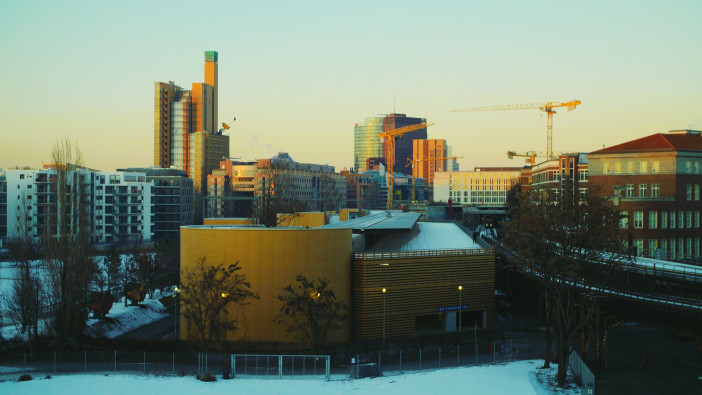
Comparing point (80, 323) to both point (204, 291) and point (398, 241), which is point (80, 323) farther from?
point (398, 241)

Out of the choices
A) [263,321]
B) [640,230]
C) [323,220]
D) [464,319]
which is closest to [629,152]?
[640,230]

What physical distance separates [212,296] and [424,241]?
22.9 metres

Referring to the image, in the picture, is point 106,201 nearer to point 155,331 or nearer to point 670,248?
point 155,331

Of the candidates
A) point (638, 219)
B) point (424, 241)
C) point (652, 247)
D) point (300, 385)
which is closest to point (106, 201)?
point (424, 241)

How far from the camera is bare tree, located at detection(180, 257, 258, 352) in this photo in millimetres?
30141

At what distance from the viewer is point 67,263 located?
35.4 meters

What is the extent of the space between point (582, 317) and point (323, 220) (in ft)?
123

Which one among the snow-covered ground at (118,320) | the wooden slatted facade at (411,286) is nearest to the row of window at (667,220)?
the wooden slatted facade at (411,286)

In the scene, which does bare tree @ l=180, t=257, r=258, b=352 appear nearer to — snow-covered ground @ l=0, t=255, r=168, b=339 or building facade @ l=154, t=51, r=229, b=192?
snow-covered ground @ l=0, t=255, r=168, b=339

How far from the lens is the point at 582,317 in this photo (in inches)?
1121

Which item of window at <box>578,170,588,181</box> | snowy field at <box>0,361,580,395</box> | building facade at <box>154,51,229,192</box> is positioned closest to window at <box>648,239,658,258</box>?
snowy field at <box>0,361,580,395</box>

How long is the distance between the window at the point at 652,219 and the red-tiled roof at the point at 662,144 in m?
5.38

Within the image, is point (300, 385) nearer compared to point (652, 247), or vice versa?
point (300, 385)

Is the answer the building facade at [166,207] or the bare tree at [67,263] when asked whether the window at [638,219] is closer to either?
the bare tree at [67,263]
